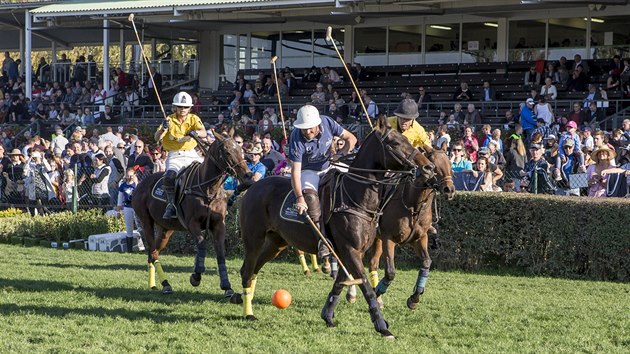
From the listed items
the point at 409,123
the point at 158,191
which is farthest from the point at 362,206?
the point at 158,191

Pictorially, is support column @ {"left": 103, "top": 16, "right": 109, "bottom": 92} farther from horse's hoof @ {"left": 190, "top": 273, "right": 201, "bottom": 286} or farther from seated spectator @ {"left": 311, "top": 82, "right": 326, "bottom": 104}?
horse's hoof @ {"left": 190, "top": 273, "right": 201, "bottom": 286}

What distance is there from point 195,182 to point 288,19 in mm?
22145

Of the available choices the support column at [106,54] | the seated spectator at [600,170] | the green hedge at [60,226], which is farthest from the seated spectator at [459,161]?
the support column at [106,54]

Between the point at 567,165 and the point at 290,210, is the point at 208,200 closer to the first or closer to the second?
the point at 290,210

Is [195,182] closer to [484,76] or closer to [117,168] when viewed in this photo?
[117,168]

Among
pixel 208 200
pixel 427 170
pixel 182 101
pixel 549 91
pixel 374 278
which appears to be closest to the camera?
pixel 427 170

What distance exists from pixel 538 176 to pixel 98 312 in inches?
357

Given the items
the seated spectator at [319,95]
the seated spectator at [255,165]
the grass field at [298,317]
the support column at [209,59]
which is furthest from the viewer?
the support column at [209,59]

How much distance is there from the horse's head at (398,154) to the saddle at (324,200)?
0.60m

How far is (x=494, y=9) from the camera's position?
29.3m

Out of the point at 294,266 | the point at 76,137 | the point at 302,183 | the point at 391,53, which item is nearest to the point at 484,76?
the point at 391,53

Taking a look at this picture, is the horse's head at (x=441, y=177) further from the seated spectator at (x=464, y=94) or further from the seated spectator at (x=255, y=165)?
the seated spectator at (x=464, y=94)

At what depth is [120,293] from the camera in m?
12.7

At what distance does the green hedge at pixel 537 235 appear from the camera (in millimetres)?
14711
